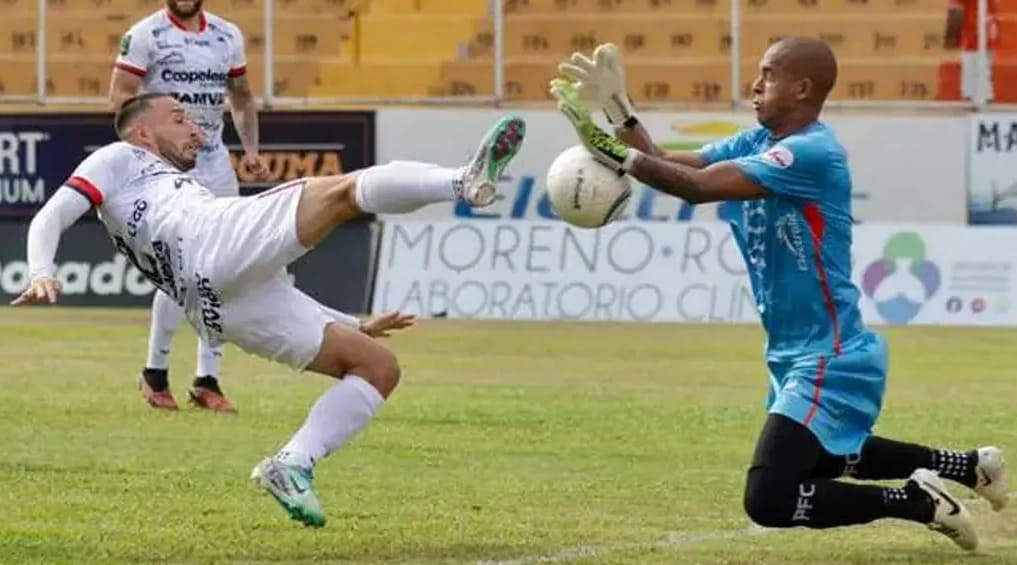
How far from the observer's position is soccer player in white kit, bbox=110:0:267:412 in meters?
14.2

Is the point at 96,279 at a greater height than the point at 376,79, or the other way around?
the point at 376,79

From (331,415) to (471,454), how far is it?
3257mm

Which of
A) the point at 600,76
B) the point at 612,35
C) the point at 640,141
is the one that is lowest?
the point at 640,141

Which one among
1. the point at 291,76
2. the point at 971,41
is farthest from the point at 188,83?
the point at 291,76

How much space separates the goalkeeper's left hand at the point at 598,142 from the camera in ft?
27.3

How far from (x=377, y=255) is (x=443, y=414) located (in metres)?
9.06

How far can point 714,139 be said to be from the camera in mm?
23141

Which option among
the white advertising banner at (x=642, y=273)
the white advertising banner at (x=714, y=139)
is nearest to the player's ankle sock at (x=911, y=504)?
the white advertising banner at (x=642, y=273)

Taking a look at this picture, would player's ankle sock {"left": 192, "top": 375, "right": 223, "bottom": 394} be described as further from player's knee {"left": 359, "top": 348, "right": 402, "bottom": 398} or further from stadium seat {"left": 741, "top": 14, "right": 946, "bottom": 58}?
stadium seat {"left": 741, "top": 14, "right": 946, "bottom": 58}

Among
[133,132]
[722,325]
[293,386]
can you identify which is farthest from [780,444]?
[722,325]

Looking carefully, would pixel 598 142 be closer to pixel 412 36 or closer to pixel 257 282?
pixel 257 282

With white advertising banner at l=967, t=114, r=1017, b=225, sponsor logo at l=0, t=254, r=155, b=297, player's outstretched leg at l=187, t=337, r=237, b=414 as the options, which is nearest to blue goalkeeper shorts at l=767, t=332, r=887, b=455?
player's outstretched leg at l=187, t=337, r=237, b=414

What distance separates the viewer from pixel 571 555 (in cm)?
853

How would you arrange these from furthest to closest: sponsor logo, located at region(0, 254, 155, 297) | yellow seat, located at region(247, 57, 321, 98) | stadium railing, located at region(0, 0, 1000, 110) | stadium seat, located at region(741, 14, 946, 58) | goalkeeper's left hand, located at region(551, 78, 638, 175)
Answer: yellow seat, located at region(247, 57, 321, 98)
stadium seat, located at region(741, 14, 946, 58)
stadium railing, located at region(0, 0, 1000, 110)
sponsor logo, located at region(0, 254, 155, 297)
goalkeeper's left hand, located at region(551, 78, 638, 175)
